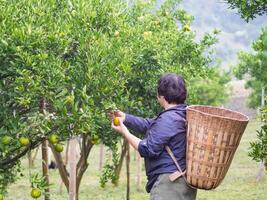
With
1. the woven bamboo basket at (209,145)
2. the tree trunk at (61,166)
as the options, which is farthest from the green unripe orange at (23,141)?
the tree trunk at (61,166)

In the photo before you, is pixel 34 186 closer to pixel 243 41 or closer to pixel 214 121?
pixel 214 121

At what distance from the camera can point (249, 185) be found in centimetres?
1691

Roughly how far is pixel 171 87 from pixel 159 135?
409mm

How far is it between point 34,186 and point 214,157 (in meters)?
1.77

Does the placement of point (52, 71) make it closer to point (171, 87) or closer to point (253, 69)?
point (171, 87)

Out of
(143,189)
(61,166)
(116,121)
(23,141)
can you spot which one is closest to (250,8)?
(116,121)

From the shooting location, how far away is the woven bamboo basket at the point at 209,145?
439 centimetres

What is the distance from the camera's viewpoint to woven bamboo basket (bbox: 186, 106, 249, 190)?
4.39m

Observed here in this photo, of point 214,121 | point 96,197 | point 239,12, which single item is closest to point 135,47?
point 239,12

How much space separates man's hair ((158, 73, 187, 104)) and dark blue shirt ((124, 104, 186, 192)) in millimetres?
95

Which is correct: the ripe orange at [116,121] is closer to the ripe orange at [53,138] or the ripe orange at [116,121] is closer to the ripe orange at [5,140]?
the ripe orange at [53,138]

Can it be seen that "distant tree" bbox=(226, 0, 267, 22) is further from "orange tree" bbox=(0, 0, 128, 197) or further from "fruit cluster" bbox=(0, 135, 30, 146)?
"fruit cluster" bbox=(0, 135, 30, 146)

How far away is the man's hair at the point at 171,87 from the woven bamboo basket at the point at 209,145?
0.64 feet

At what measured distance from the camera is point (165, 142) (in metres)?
4.52
